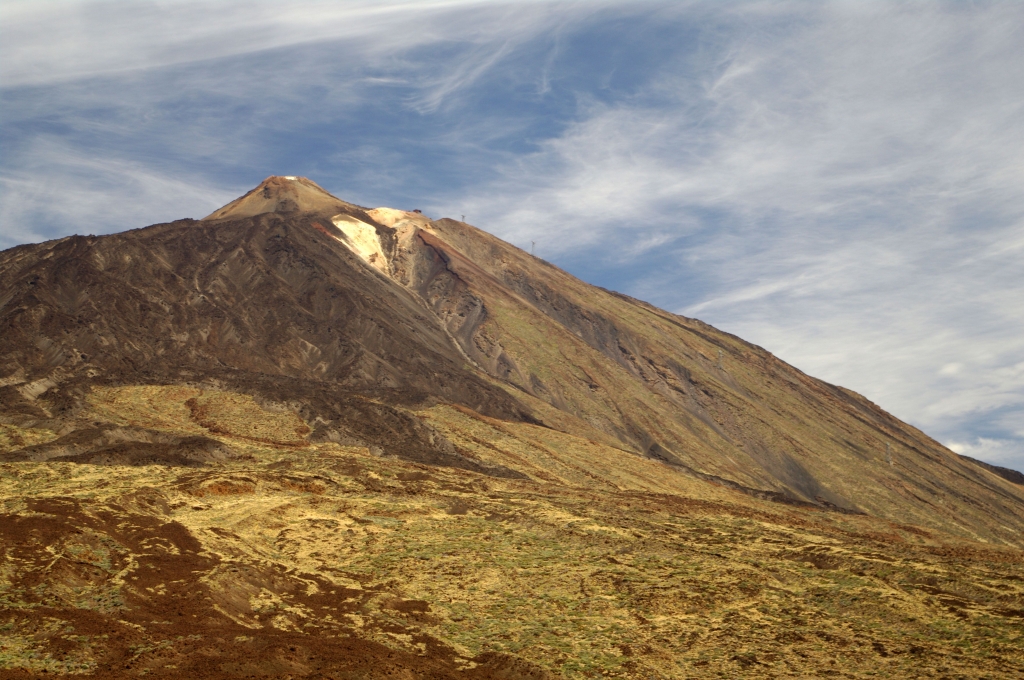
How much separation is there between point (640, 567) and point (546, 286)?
8222cm

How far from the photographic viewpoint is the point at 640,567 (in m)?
34.0

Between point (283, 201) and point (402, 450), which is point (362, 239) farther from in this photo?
point (402, 450)

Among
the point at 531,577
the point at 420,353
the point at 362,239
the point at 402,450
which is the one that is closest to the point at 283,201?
the point at 362,239

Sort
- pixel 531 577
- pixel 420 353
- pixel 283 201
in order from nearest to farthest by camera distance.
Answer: pixel 531 577 < pixel 420 353 < pixel 283 201

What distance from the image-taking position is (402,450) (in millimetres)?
55812

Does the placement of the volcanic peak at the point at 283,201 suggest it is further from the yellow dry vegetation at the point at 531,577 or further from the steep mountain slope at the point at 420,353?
the yellow dry vegetation at the point at 531,577

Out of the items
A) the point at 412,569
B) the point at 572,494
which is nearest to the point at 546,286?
the point at 572,494

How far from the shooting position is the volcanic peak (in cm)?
11262

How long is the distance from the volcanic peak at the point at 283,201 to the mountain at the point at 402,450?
540 millimetres

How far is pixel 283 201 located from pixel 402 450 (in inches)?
2643

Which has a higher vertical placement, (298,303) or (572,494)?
(298,303)

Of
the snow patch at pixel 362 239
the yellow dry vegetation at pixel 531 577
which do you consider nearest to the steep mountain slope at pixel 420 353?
the snow patch at pixel 362 239

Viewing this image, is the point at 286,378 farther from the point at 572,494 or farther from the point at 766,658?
the point at 766,658

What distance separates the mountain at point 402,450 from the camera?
89.2ft
